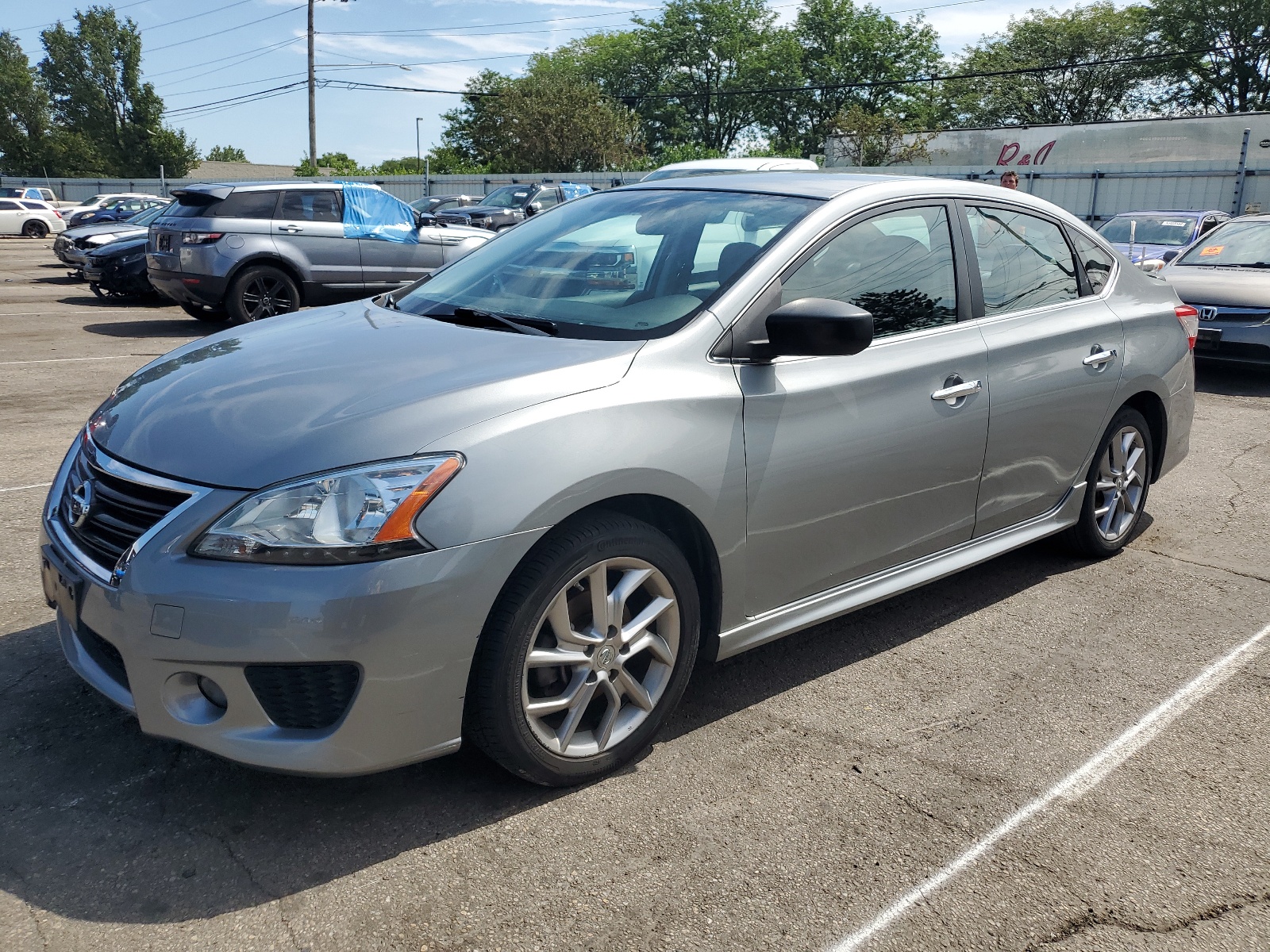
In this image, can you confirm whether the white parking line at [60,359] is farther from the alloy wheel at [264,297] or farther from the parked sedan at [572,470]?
the parked sedan at [572,470]

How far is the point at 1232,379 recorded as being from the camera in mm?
10352

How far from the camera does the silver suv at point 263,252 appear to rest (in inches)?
470

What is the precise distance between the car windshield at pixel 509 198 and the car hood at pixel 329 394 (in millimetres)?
21814

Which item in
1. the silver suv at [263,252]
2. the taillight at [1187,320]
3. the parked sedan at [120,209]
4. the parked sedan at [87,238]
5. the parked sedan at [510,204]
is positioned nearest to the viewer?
the taillight at [1187,320]

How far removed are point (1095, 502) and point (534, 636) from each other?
3.06 m

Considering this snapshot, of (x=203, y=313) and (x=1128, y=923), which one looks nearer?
(x=1128, y=923)

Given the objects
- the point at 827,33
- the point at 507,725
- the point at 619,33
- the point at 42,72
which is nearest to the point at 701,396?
the point at 507,725

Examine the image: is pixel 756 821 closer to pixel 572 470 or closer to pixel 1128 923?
pixel 1128 923

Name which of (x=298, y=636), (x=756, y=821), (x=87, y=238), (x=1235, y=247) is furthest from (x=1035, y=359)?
(x=87, y=238)

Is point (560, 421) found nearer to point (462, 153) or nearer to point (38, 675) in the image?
point (38, 675)

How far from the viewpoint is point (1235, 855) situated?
2.72m

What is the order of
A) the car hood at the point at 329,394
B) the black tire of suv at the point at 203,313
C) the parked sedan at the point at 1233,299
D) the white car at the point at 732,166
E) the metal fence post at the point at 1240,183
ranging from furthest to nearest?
the metal fence post at the point at 1240,183 < the white car at the point at 732,166 < the black tire of suv at the point at 203,313 < the parked sedan at the point at 1233,299 < the car hood at the point at 329,394

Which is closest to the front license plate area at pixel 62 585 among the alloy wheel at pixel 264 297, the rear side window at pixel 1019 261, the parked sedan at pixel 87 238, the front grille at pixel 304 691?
the front grille at pixel 304 691

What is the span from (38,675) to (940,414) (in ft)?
10.2
